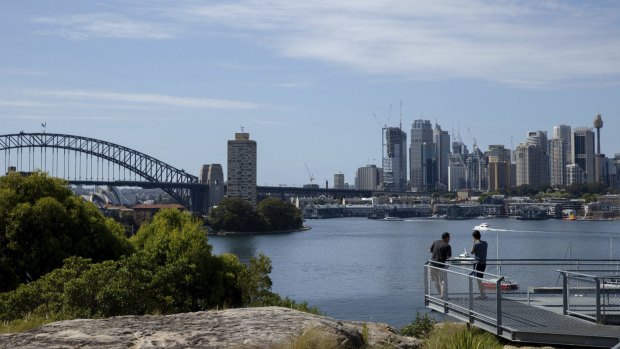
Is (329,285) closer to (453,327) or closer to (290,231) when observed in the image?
(453,327)

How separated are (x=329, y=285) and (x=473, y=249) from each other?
136ft

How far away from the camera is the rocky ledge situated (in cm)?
908

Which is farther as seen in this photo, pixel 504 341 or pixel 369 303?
pixel 369 303

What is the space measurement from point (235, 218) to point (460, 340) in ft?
404

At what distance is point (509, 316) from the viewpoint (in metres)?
12.4

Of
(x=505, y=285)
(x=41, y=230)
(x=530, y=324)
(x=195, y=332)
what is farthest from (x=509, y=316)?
(x=41, y=230)

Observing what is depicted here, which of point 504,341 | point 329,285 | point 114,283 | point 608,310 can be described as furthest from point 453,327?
point 329,285

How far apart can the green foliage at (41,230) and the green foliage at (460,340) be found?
16.5 m

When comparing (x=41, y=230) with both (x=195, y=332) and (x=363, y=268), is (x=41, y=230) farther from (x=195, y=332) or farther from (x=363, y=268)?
(x=363, y=268)

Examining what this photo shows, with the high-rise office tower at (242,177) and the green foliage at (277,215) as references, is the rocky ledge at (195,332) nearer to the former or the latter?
the green foliage at (277,215)

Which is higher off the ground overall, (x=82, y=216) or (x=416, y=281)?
(x=82, y=216)

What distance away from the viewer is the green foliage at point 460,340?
1052cm

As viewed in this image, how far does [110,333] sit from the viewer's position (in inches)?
372

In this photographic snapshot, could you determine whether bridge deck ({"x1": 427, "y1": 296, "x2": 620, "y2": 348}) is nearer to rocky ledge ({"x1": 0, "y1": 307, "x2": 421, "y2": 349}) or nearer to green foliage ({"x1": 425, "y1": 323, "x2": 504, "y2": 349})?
green foliage ({"x1": 425, "y1": 323, "x2": 504, "y2": 349})
